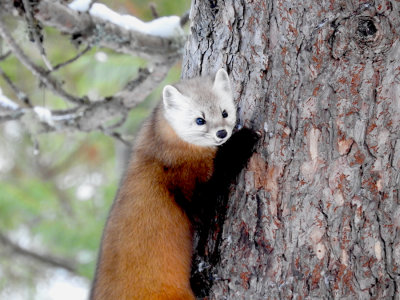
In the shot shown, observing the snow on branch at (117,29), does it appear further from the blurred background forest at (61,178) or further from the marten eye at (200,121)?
the marten eye at (200,121)

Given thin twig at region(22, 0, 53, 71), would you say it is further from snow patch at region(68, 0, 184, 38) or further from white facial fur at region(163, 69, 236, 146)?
white facial fur at region(163, 69, 236, 146)

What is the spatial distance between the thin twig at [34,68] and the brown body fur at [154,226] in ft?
5.08

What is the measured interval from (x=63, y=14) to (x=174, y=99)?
1500mm

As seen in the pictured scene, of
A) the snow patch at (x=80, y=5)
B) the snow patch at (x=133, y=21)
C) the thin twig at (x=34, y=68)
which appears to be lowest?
A: the thin twig at (x=34, y=68)

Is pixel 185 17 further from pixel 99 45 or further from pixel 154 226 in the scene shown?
pixel 154 226

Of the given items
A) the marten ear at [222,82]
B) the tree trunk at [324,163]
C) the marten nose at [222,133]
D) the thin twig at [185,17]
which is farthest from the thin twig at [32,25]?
the tree trunk at [324,163]

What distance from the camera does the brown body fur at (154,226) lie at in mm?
2969

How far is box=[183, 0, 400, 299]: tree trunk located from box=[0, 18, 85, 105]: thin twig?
2.28 metres

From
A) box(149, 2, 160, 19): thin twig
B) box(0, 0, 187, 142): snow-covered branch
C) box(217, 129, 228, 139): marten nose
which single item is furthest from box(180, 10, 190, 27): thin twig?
box(217, 129, 228, 139): marten nose

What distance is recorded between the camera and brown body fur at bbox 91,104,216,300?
2.97 m

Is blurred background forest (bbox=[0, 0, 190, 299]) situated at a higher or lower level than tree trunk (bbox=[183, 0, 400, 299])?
lower

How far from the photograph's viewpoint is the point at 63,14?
4.13m

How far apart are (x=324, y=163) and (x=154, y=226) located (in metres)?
1.06

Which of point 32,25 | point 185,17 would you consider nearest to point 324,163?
point 32,25
